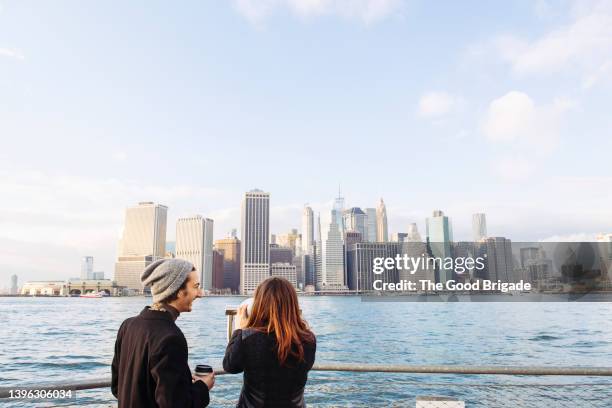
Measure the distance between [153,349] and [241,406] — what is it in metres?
0.82

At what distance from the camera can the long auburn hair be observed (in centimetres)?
269

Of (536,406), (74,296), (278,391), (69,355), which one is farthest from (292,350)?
(74,296)

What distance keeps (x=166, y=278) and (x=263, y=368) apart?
0.78 m

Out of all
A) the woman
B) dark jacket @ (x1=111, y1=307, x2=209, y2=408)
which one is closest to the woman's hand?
the woman

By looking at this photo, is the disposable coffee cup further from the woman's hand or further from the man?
the woman's hand

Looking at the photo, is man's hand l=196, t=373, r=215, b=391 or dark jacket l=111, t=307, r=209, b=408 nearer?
dark jacket l=111, t=307, r=209, b=408

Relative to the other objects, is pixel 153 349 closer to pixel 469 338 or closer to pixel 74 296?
pixel 469 338

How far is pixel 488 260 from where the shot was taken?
374 feet

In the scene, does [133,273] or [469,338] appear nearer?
[469,338]

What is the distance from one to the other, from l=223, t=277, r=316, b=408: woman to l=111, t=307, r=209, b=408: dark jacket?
0.35 meters

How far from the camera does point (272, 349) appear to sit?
270 cm

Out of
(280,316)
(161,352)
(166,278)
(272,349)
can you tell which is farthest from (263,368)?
(166,278)

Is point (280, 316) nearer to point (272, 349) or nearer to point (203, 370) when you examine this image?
point (272, 349)

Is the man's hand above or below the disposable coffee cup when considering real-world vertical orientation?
below
